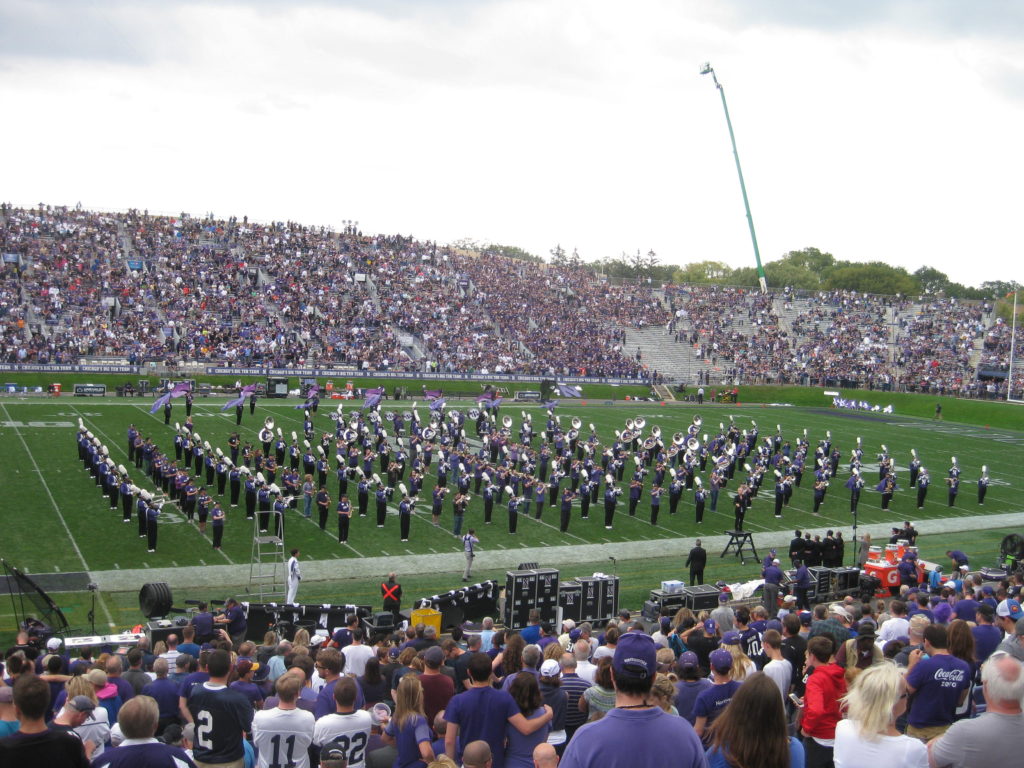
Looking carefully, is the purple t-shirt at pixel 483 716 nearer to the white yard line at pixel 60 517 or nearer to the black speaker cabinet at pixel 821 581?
the white yard line at pixel 60 517

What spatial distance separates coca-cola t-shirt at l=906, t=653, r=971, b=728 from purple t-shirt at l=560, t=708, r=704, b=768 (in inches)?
113

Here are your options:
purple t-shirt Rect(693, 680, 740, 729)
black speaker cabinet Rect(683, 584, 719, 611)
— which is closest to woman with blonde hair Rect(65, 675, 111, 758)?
purple t-shirt Rect(693, 680, 740, 729)

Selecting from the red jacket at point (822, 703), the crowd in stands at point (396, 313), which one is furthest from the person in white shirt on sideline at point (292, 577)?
the crowd in stands at point (396, 313)

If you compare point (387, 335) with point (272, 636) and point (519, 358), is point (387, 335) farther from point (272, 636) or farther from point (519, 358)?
point (272, 636)

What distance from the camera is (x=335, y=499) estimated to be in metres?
21.8

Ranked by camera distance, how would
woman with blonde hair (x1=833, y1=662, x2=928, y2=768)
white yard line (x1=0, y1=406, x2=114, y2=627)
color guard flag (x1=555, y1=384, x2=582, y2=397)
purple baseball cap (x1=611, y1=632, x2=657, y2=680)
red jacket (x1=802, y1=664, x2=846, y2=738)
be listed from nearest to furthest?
purple baseball cap (x1=611, y1=632, x2=657, y2=680) → woman with blonde hair (x1=833, y1=662, x2=928, y2=768) → red jacket (x1=802, y1=664, x2=846, y2=738) → white yard line (x1=0, y1=406, x2=114, y2=627) → color guard flag (x1=555, y1=384, x2=582, y2=397)

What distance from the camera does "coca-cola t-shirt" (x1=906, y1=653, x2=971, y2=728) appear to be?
5340 mm

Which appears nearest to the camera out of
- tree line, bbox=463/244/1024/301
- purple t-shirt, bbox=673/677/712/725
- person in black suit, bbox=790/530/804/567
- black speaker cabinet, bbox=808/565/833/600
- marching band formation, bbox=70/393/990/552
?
purple t-shirt, bbox=673/677/712/725

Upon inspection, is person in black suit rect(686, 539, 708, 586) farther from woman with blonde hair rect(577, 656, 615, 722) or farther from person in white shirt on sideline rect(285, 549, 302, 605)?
woman with blonde hair rect(577, 656, 615, 722)

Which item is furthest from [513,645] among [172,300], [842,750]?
[172,300]

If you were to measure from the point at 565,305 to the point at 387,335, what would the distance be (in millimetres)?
14270

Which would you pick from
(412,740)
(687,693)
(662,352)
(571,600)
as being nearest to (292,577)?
(571,600)

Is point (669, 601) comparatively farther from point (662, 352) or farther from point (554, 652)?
point (662, 352)

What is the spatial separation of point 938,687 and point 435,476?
19906 millimetres
